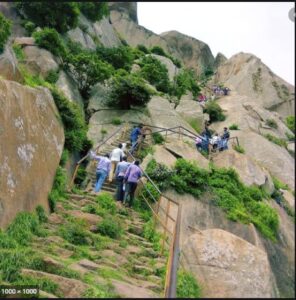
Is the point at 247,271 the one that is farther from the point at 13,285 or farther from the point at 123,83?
the point at 123,83

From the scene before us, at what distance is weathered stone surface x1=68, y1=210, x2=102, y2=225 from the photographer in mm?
10123

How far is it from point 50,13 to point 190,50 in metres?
27.6

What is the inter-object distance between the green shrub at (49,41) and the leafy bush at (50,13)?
3.95 metres

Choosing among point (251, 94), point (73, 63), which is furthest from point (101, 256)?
point (251, 94)

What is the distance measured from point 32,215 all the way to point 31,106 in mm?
3679

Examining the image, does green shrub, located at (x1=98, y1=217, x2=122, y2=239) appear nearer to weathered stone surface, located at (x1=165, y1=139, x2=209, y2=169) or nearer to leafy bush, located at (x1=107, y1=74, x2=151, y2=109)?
weathered stone surface, located at (x1=165, y1=139, x2=209, y2=169)

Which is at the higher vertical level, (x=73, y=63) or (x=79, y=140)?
(x=73, y=63)

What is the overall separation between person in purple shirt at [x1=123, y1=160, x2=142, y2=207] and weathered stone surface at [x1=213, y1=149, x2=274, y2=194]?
22.9 feet

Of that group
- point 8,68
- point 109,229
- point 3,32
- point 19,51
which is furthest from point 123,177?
point 19,51

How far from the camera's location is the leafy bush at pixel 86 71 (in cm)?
2273

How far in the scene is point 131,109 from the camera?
22.4 m

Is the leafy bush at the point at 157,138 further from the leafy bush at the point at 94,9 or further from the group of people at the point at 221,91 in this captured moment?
the group of people at the point at 221,91

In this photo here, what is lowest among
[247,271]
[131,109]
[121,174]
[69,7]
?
[247,271]

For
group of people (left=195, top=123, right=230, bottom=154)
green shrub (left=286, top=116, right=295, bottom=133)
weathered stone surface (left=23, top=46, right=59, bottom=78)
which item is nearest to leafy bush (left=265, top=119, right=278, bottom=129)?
green shrub (left=286, top=116, right=295, bottom=133)
